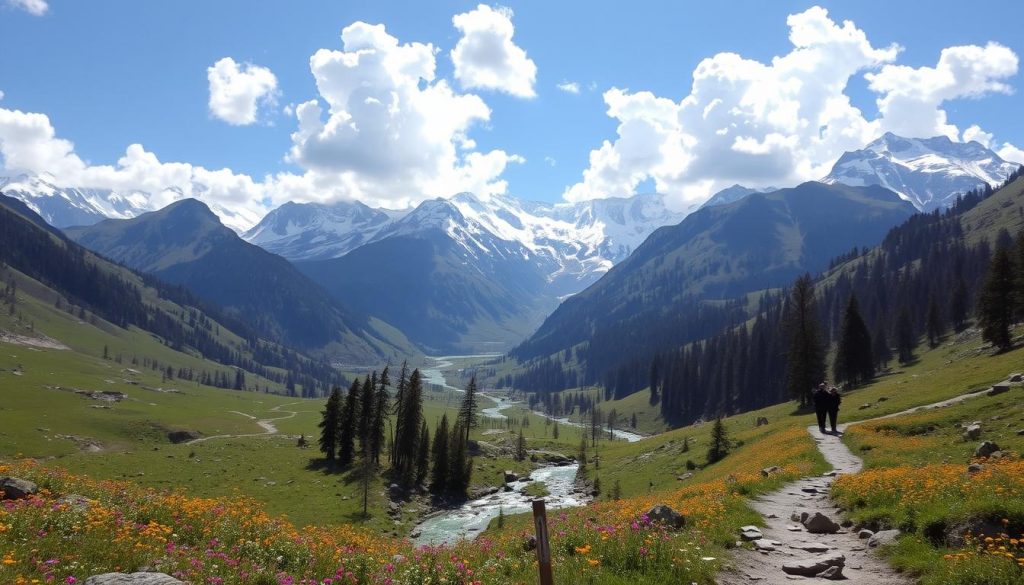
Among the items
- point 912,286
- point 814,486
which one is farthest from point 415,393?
point 912,286

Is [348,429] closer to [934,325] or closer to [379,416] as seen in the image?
[379,416]

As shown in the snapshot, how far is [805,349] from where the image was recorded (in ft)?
236

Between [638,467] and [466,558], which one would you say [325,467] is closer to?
[638,467]

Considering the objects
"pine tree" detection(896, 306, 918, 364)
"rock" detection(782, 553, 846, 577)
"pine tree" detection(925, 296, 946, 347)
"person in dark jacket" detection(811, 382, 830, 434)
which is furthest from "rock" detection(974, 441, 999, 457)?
"pine tree" detection(925, 296, 946, 347)

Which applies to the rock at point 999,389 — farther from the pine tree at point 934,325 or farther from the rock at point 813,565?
the pine tree at point 934,325

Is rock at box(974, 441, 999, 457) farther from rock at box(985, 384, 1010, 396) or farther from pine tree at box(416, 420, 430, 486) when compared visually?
pine tree at box(416, 420, 430, 486)

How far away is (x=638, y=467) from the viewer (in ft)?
241

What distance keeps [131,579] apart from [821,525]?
19.2 m

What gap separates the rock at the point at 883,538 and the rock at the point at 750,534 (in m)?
2.86

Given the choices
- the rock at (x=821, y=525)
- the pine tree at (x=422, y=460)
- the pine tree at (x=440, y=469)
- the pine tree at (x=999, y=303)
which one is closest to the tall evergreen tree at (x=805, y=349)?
the pine tree at (x=999, y=303)

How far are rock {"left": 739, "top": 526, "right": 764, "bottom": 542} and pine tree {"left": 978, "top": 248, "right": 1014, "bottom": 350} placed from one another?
242ft

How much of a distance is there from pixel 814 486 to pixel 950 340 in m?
117

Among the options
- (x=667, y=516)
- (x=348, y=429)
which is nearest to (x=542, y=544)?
(x=667, y=516)

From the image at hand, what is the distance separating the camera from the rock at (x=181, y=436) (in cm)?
12519
